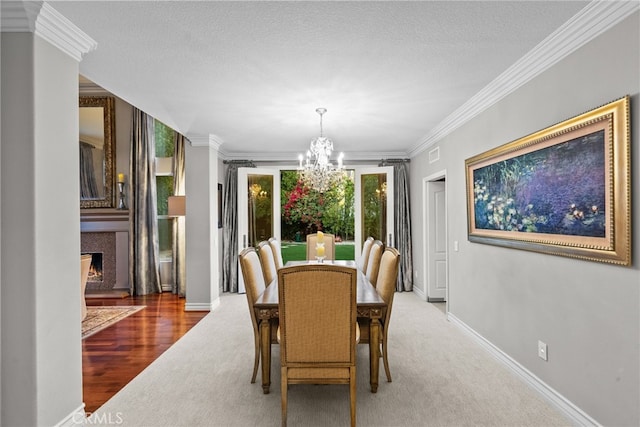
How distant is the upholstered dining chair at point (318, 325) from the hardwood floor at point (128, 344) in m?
1.52

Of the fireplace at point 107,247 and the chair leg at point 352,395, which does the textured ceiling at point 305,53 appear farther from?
the fireplace at point 107,247

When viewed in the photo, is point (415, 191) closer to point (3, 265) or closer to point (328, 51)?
point (328, 51)

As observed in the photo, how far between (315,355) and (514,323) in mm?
1802

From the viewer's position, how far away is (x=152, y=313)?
507 cm

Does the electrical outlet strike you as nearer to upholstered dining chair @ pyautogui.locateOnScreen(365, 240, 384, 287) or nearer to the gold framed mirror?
upholstered dining chair @ pyautogui.locateOnScreen(365, 240, 384, 287)

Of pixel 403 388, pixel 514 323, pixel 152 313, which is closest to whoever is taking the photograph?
pixel 403 388

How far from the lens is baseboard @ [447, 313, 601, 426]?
2237 millimetres

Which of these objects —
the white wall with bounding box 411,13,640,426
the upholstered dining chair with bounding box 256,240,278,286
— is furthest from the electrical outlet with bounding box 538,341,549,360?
the upholstered dining chair with bounding box 256,240,278,286

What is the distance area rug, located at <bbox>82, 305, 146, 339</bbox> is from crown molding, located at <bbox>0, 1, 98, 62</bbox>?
3.20 m

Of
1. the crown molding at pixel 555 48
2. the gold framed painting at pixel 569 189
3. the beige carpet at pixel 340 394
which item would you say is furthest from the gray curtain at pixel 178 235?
the gold framed painting at pixel 569 189

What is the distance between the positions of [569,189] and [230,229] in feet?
17.0

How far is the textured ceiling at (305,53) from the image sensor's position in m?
2.06

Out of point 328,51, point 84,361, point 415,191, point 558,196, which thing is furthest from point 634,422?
point 415,191

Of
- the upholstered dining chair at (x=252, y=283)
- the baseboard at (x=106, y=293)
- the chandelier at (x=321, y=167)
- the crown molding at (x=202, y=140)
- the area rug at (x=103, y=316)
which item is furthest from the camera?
the baseboard at (x=106, y=293)
